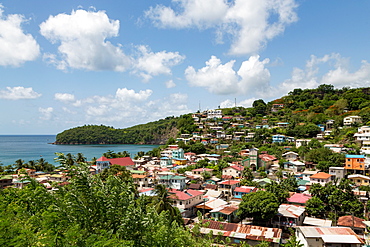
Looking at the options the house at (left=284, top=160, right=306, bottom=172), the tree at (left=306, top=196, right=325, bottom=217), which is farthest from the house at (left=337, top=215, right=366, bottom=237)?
the house at (left=284, top=160, right=306, bottom=172)

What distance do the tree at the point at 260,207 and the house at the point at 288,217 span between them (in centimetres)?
98

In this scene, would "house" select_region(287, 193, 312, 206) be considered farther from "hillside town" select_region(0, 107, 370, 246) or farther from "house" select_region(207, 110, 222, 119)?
"house" select_region(207, 110, 222, 119)

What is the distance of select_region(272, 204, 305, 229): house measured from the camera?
17.0 m

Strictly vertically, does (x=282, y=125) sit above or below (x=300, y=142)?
above

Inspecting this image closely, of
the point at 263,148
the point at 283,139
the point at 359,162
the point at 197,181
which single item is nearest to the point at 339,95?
the point at 283,139

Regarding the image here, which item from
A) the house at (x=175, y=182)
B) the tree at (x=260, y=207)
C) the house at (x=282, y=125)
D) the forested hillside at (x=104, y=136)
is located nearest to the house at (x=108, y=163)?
A: the house at (x=175, y=182)

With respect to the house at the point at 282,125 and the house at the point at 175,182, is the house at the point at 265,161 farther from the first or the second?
the house at the point at 282,125

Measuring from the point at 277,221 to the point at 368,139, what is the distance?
2956 cm

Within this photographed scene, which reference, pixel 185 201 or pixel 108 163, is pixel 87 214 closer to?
pixel 185 201

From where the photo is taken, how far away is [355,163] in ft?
96.5

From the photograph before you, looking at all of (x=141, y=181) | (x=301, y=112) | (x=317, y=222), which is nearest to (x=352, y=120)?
A: (x=301, y=112)

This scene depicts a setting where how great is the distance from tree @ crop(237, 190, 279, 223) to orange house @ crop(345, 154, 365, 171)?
18.1 meters

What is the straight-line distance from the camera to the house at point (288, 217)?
55.8ft

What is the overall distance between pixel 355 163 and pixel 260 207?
19664 millimetres
